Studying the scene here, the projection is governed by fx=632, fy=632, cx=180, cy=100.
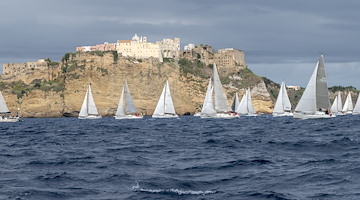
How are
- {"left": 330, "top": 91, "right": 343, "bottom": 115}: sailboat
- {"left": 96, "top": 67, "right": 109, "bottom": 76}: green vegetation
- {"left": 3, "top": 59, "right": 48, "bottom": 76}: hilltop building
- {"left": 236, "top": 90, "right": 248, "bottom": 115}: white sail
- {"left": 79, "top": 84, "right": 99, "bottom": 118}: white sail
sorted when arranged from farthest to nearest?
{"left": 3, "top": 59, "right": 48, "bottom": 76}: hilltop building, {"left": 96, "top": 67, "right": 109, "bottom": 76}: green vegetation, {"left": 330, "top": 91, "right": 343, "bottom": 115}: sailboat, {"left": 236, "top": 90, "right": 248, "bottom": 115}: white sail, {"left": 79, "top": 84, "right": 99, "bottom": 118}: white sail

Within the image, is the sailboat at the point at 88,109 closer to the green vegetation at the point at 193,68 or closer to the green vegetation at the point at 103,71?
the green vegetation at the point at 103,71

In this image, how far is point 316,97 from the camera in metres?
73.3

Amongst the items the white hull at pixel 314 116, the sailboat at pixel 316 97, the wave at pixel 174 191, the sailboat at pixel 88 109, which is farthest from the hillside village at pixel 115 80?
the wave at pixel 174 191

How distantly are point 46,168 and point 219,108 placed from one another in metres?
74.9

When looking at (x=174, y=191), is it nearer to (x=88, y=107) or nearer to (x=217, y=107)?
(x=217, y=107)

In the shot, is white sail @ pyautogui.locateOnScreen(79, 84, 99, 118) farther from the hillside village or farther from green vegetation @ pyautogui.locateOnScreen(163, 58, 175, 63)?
green vegetation @ pyautogui.locateOnScreen(163, 58, 175, 63)

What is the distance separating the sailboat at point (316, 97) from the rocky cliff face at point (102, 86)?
8342 centimetres

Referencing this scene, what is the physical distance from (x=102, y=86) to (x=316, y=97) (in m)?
89.5

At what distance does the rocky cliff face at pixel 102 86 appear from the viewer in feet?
507

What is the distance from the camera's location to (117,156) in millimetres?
28797

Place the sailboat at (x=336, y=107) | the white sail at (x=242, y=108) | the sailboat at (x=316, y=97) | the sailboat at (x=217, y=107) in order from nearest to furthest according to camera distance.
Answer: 1. the sailboat at (x=316, y=97)
2. the sailboat at (x=217, y=107)
3. the white sail at (x=242, y=108)
4. the sailboat at (x=336, y=107)

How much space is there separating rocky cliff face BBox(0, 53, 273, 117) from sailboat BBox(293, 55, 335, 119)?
83424mm

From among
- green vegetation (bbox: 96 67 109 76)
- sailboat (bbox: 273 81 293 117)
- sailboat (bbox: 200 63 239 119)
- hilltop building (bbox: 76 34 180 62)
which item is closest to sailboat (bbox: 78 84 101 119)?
sailboat (bbox: 200 63 239 119)

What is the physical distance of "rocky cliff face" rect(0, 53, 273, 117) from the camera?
15450 cm
